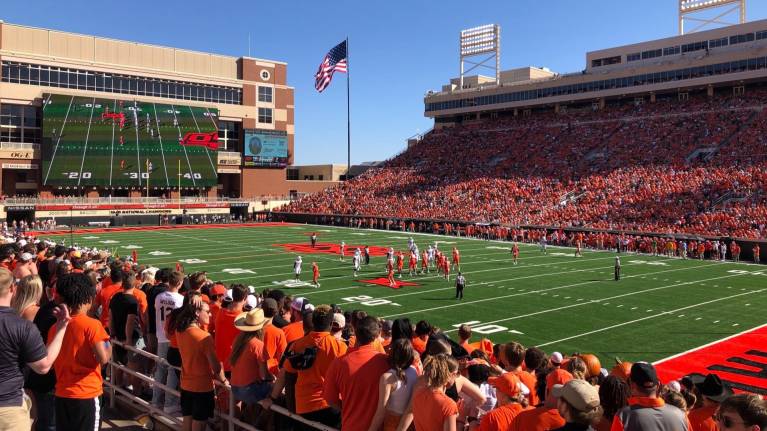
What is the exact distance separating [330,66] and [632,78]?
96.8 feet

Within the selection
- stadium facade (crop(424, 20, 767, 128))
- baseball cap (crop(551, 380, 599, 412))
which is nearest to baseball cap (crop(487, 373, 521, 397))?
baseball cap (crop(551, 380, 599, 412))

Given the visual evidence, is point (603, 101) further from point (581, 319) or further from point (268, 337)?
point (268, 337)

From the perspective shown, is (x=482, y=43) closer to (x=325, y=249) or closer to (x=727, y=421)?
(x=325, y=249)

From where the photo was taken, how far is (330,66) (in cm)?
5578

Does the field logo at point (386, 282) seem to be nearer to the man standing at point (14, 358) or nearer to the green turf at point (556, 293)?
the green turf at point (556, 293)

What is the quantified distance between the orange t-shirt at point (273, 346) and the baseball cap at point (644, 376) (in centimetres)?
307

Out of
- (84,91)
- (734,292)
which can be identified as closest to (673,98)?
(734,292)

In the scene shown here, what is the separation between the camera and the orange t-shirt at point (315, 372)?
514cm

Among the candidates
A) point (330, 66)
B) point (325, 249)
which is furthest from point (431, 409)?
point (330, 66)

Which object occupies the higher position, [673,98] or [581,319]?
[673,98]

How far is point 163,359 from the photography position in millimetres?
6441

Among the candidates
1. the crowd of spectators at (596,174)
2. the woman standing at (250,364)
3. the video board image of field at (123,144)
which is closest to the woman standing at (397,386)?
the woman standing at (250,364)

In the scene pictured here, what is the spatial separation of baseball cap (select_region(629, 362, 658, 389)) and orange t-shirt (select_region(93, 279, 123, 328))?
637 cm

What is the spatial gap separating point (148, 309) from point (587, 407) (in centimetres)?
599
